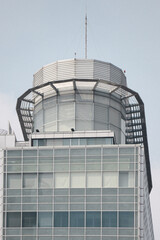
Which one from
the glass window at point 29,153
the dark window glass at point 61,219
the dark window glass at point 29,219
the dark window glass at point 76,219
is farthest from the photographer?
the glass window at point 29,153

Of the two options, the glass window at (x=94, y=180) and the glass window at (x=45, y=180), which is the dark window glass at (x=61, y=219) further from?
the glass window at (x=94, y=180)

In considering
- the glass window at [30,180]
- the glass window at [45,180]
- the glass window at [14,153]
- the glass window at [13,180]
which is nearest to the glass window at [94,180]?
the glass window at [45,180]

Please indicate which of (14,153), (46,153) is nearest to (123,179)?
(46,153)

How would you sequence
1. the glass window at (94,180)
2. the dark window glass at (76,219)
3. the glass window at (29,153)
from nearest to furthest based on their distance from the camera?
the dark window glass at (76,219)
the glass window at (94,180)
the glass window at (29,153)

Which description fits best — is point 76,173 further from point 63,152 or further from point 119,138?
point 119,138

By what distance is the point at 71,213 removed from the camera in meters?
124

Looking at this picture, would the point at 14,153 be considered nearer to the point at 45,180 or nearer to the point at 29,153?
the point at 29,153

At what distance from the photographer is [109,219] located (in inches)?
4833

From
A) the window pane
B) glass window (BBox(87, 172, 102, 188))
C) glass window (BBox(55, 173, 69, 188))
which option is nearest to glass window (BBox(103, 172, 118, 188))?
the window pane

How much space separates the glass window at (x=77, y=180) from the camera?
125 meters

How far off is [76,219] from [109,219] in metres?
4.70

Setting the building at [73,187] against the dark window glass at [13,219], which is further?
the dark window glass at [13,219]

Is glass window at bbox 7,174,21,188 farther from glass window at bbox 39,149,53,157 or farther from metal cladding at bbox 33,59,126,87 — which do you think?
metal cladding at bbox 33,59,126,87

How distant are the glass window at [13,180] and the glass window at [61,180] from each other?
18.3 feet
